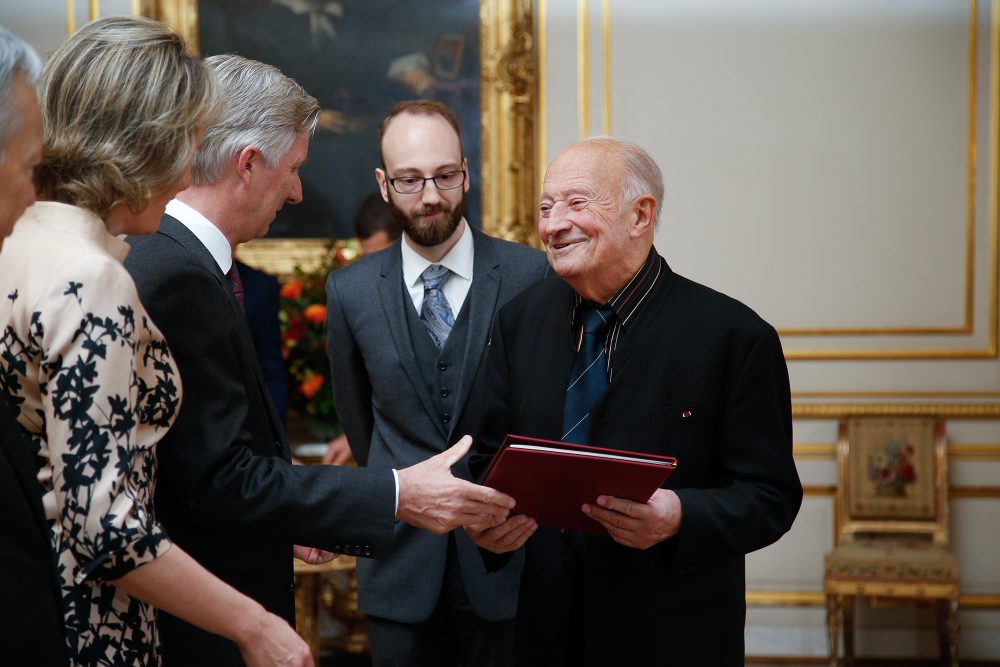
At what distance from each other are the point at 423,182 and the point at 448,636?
132 centimetres

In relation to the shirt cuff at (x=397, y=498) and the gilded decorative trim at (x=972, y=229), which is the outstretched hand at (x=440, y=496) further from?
the gilded decorative trim at (x=972, y=229)

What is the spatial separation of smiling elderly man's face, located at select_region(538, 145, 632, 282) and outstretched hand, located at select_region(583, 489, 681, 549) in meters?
0.57

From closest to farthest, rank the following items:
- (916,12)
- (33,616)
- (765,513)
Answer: (33,616) → (765,513) → (916,12)

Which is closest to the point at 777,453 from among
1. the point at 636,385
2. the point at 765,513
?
the point at 765,513

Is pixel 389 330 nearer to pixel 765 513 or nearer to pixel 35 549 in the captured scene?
pixel 765 513

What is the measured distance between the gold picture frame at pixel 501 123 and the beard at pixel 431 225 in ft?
7.46

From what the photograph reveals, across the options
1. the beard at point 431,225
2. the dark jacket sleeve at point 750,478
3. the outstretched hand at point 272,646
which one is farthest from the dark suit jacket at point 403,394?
the outstretched hand at point 272,646

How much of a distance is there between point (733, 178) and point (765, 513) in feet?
11.7

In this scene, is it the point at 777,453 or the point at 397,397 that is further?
the point at 397,397

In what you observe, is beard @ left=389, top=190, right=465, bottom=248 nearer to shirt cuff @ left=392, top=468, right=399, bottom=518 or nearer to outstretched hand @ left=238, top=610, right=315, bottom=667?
shirt cuff @ left=392, top=468, right=399, bottom=518

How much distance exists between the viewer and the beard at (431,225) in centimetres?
334

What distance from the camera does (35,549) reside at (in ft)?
4.58

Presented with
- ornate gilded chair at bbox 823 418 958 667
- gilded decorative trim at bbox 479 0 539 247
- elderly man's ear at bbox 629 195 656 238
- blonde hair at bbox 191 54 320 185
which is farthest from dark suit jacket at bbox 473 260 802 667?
gilded decorative trim at bbox 479 0 539 247

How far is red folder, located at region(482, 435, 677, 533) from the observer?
205 centimetres
